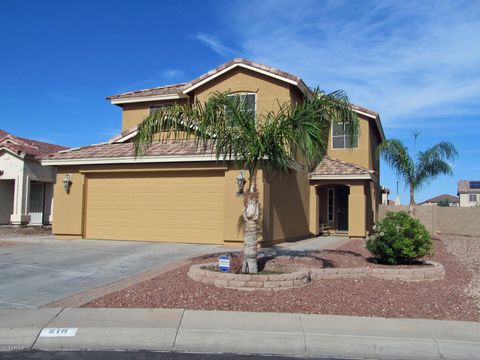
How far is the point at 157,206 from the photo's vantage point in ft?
56.0

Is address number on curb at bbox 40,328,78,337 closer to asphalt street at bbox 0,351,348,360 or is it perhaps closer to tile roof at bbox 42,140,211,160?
asphalt street at bbox 0,351,348,360

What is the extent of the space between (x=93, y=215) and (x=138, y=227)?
1919mm

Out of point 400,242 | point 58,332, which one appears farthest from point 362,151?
point 58,332

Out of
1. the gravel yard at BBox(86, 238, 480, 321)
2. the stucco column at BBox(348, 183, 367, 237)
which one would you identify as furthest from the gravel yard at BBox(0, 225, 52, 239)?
the stucco column at BBox(348, 183, 367, 237)

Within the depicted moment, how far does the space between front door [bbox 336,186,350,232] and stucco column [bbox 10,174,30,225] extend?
14659mm

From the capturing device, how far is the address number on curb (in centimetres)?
663

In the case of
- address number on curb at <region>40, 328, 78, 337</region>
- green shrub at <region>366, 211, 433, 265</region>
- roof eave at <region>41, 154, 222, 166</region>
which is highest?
roof eave at <region>41, 154, 222, 166</region>

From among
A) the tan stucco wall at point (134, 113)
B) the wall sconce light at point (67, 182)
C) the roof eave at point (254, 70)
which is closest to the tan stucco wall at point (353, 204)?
the roof eave at point (254, 70)

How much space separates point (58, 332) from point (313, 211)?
16.2 metres

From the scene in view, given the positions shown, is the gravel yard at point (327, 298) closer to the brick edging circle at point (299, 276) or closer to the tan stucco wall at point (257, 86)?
the brick edging circle at point (299, 276)

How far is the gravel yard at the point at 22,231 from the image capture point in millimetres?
20416

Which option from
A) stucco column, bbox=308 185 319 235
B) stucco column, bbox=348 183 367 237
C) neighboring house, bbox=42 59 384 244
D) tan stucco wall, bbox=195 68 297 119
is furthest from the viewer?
stucco column, bbox=308 185 319 235

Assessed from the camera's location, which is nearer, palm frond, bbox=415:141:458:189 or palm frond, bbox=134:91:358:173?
palm frond, bbox=134:91:358:173

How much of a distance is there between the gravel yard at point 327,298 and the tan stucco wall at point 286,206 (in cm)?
609
